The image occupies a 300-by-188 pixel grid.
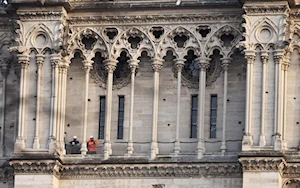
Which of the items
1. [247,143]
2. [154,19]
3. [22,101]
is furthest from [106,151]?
[247,143]

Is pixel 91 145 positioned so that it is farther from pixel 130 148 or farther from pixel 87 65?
pixel 87 65

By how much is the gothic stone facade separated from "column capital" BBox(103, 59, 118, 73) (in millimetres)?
23

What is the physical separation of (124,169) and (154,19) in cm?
351

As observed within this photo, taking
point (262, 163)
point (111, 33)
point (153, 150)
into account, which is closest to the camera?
point (262, 163)

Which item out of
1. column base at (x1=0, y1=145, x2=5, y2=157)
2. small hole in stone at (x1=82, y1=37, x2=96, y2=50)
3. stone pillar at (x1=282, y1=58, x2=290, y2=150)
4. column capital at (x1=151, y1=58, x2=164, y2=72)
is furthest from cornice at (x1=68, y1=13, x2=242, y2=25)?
column base at (x1=0, y1=145, x2=5, y2=157)

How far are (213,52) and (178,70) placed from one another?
0.89m

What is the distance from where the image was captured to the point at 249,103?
1558 inches

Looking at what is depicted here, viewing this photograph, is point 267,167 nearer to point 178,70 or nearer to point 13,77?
point 178,70

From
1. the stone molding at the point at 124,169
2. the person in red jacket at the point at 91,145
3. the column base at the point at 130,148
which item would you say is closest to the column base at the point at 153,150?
the stone molding at the point at 124,169

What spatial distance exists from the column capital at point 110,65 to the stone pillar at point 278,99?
3780 millimetres

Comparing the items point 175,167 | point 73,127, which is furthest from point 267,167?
point 73,127

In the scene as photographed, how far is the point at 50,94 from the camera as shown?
4069 cm

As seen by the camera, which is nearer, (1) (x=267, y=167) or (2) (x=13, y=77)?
(1) (x=267, y=167)

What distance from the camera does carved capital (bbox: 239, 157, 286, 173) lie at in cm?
3897
